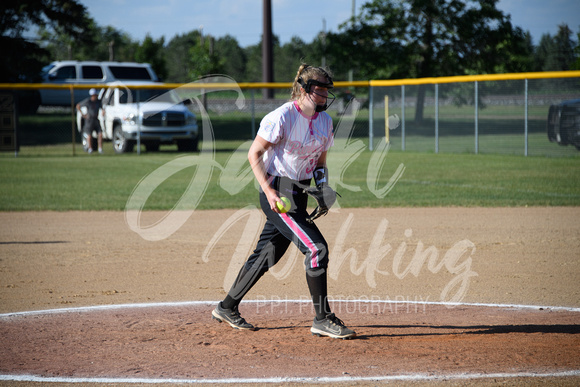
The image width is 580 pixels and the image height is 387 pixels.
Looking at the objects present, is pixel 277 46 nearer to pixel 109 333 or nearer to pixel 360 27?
pixel 360 27

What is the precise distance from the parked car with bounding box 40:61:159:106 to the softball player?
24.6 meters

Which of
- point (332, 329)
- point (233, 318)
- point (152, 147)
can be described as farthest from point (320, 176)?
point (152, 147)

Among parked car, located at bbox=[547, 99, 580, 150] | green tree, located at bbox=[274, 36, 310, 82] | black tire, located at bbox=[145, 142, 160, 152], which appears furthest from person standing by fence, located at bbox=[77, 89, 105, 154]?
green tree, located at bbox=[274, 36, 310, 82]

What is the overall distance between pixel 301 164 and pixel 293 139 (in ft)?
0.70

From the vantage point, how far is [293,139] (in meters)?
4.51

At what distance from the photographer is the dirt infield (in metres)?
4.12

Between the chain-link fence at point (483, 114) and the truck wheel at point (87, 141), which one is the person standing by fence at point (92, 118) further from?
the chain-link fence at point (483, 114)

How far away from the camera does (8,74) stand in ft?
94.4

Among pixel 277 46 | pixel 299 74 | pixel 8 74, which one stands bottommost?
pixel 299 74

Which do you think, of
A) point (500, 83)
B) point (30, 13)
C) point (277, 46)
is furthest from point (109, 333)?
point (277, 46)

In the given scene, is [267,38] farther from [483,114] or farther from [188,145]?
[483,114]

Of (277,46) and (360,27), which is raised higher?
(277,46)

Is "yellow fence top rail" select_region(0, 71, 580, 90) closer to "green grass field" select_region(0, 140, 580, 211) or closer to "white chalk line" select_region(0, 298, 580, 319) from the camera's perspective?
"green grass field" select_region(0, 140, 580, 211)

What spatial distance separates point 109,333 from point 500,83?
1811 cm
